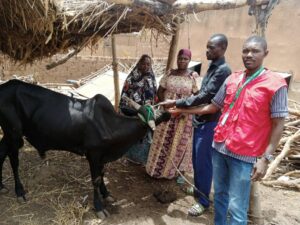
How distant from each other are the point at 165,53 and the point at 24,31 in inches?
443

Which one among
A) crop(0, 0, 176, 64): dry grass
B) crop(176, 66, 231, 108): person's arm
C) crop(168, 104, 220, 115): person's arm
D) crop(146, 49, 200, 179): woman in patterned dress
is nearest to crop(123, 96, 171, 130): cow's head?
crop(168, 104, 220, 115): person's arm

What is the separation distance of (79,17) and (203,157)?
221 centimetres

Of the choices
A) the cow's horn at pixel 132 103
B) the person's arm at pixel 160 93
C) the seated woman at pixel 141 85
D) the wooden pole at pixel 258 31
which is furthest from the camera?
the seated woman at pixel 141 85

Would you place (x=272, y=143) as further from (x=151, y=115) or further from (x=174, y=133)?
(x=174, y=133)

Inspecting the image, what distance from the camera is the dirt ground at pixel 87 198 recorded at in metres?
→ 4.00

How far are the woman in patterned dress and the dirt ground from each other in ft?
1.10

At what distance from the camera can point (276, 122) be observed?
2.73 m

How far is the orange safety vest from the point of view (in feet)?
9.02

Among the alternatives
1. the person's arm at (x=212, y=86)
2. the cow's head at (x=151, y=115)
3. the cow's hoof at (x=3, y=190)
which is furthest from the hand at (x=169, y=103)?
the cow's hoof at (x=3, y=190)

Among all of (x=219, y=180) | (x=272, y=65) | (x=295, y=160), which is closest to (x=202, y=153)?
(x=219, y=180)

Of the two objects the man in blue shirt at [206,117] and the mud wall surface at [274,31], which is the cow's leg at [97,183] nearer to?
the man in blue shirt at [206,117]

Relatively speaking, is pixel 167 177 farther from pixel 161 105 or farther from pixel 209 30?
pixel 209 30

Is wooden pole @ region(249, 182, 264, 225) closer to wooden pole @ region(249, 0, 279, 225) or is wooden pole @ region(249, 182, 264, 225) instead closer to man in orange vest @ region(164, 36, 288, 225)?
wooden pole @ region(249, 0, 279, 225)

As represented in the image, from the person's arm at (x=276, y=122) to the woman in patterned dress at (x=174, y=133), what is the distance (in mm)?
1885
